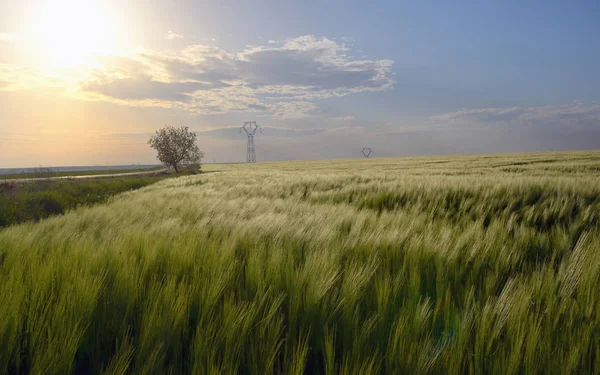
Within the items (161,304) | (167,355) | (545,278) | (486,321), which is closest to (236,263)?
(161,304)

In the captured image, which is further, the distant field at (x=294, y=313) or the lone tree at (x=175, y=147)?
the lone tree at (x=175, y=147)

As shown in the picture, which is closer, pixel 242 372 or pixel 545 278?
pixel 242 372

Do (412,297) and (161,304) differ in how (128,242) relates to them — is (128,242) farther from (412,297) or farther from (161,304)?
(412,297)

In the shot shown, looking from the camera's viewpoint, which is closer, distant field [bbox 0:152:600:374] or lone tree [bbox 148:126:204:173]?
distant field [bbox 0:152:600:374]

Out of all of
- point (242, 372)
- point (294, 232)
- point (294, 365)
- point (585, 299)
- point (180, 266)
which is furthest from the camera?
point (294, 232)

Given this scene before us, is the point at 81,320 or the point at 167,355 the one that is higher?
the point at 81,320

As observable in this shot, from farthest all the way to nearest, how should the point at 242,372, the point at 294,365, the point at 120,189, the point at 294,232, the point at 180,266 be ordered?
the point at 120,189, the point at 294,232, the point at 180,266, the point at 242,372, the point at 294,365

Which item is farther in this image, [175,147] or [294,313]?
[175,147]

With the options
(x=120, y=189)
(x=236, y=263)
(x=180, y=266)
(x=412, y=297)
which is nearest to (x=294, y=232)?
(x=236, y=263)

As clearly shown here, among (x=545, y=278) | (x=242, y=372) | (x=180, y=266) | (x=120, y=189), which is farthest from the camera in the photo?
(x=120, y=189)

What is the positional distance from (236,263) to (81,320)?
88 centimetres

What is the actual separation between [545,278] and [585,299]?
0.58 ft

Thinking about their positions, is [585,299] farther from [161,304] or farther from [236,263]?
[161,304]

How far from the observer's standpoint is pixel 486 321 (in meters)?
1.24
